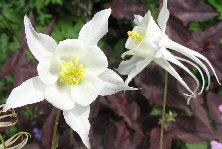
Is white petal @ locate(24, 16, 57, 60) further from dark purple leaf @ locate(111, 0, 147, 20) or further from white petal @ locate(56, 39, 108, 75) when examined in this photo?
dark purple leaf @ locate(111, 0, 147, 20)

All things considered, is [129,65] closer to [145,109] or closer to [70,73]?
[70,73]

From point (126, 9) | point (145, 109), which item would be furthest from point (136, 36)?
point (145, 109)

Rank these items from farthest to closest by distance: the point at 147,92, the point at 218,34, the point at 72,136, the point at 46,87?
the point at 218,34 → the point at 147,92 → the point at 72,136 → the point at 46,87

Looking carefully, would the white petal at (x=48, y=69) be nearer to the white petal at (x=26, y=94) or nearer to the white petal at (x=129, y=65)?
the white petal at (x=26, y=94)

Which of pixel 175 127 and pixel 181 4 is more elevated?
pixel 181 4

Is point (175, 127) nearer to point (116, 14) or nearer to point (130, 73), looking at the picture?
point (116, 14)

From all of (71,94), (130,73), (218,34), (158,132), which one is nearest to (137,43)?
(130,73)

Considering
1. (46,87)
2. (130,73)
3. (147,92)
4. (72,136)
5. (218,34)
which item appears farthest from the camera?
(218,34)
